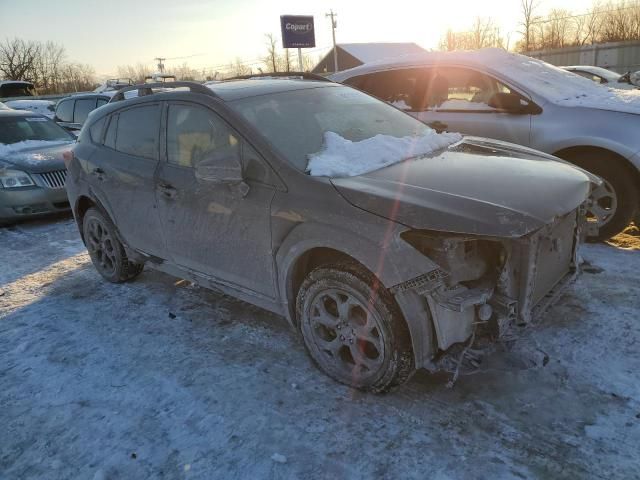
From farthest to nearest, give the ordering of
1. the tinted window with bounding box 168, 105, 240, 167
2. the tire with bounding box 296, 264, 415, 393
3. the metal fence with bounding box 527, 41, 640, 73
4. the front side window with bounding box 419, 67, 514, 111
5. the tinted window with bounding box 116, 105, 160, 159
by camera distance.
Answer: the metal fence with bounding box 527, 41, 640, 73, the front side window with bounding box 419, 67, 514, 111, the tinted window with bounding box 116, 105, 160, 159, the tinted window with bounding box 168, 105, 240, 167, the tire with bounding box 296, 264, 415, 393

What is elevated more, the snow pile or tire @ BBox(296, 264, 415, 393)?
the snow pile

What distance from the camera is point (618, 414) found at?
101 inches

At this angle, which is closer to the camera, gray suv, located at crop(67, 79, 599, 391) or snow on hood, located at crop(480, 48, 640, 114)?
gray suv, located at crop(67, 79, 599, 391)

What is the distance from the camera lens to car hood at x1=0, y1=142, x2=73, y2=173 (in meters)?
7.16

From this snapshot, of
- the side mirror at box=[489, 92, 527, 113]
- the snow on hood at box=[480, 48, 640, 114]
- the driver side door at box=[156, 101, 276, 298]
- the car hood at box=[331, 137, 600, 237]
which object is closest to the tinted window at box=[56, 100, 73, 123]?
the driver side door at box=[156, 101, 276, 298]

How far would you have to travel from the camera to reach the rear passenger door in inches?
153

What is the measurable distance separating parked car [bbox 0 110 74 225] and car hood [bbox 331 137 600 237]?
234 inches

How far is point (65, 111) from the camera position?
11703 mm

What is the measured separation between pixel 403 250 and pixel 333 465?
1078 millimetres

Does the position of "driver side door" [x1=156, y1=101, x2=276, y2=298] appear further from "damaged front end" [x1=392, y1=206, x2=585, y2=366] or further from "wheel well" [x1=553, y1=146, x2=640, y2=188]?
"wheel well" [x1=553, y1=146, x2=640, y2=188]

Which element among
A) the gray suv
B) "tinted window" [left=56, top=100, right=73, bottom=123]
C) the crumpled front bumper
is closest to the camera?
the gray suv

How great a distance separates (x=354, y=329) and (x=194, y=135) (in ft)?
5.92

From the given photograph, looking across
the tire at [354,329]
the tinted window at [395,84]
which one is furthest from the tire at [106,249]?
the tinted window at [395,84]

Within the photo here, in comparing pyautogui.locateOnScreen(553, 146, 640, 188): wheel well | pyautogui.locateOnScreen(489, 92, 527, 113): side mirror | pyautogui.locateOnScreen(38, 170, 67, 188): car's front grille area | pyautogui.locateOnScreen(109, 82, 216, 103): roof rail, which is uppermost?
pyautogui.locateOnScreen(109, 82, 216, 103): roof rail
